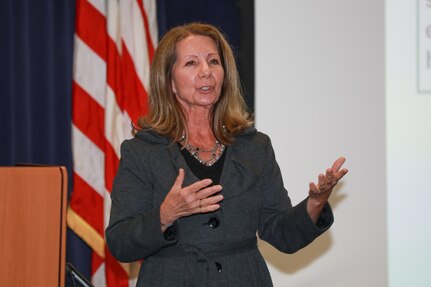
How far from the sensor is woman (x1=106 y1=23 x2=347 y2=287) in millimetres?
1738

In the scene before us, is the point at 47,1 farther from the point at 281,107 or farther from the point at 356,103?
the point at 356,103

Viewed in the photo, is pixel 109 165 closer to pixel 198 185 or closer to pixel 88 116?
pixel 88 116

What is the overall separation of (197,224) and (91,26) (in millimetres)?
1941

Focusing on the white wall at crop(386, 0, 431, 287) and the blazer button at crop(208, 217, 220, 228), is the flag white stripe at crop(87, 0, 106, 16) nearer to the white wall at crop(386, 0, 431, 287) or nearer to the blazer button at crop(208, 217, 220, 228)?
the white wall at crop(386, 0, 431, 287)

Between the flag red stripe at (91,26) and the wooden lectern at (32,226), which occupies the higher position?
the flag red stripe at (91,26)

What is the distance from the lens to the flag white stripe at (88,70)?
3.42 meters

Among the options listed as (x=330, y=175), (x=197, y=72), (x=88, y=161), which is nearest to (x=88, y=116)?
(x=88, y=161)

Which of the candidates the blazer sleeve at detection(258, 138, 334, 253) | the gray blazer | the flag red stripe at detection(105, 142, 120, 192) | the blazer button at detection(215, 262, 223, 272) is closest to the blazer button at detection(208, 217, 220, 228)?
the gray blazer

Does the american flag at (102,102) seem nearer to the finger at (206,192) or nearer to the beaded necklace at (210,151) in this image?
the beaded necklace at (210,151)

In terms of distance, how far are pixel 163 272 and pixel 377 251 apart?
1667mm

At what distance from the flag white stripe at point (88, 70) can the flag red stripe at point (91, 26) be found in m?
0.03

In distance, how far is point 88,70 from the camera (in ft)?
11.3

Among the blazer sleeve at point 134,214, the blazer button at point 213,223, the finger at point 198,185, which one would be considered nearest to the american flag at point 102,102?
the blazer sleeve at point 134,214

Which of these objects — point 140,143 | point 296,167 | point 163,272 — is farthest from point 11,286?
point 296,167
